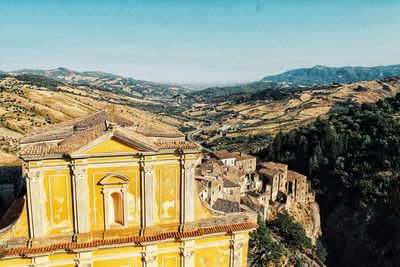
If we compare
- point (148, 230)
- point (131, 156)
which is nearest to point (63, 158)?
point (131, 156)

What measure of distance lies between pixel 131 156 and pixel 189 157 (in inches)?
104

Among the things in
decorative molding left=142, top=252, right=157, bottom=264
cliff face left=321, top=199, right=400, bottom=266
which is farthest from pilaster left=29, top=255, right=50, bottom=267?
Result: cliff face left=321, top=199, right=400, bottom=266

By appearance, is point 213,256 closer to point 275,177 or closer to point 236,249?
point 236,249

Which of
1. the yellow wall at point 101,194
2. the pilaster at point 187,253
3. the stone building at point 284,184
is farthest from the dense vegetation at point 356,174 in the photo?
the yellow wall at point 101,194

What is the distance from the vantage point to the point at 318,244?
51.0 metres

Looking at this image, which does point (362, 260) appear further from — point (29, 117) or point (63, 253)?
point (29, 117)

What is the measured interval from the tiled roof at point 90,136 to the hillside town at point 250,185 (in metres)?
17.6

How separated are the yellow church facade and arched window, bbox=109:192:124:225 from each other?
45 millimetres

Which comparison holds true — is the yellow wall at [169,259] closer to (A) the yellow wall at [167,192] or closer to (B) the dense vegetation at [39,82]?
(A) the yellow wall at [167,192]

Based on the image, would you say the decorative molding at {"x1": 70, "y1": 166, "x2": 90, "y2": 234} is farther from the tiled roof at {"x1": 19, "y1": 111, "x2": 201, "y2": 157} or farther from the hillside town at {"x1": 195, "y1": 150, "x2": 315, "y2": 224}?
the hillside town at {"x1": 195, "y1": 150, "x2": 315, "y2": 224}

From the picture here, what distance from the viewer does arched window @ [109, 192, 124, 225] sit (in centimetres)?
1483

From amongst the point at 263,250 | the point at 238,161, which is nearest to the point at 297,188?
the point at 238,161

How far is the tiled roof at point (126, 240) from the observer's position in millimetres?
13242

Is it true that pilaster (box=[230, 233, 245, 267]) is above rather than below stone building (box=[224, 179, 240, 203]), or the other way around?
above
